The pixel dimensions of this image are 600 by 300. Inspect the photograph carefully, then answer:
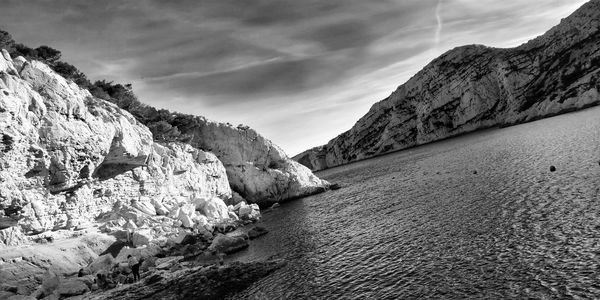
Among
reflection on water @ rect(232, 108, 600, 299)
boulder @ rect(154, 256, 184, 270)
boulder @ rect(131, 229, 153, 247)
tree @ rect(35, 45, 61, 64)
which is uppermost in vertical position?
tree @ rect(35, 45, 61, 64)

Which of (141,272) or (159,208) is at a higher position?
(159,208)

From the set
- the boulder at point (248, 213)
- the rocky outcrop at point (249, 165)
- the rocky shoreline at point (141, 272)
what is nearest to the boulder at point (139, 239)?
the rocky shoreline at point (141, 272)

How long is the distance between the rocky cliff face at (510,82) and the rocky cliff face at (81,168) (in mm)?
121383

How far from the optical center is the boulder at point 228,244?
1618 inches

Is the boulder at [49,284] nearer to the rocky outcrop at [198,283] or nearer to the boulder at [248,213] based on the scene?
the rocky outcrop at [198,283]

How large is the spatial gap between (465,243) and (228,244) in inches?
1109

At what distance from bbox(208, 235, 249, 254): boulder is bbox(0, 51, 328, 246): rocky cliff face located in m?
11.0

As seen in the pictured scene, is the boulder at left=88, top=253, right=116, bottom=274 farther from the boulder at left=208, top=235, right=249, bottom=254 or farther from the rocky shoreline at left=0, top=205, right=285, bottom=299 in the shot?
the boulder at left=208, top=235, right=249, bottom=254

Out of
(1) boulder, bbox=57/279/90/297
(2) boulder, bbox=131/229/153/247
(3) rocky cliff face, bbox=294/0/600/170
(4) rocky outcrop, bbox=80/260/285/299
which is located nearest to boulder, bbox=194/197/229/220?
(2) boulder, bbox=131/229/153/247

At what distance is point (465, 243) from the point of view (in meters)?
24.0

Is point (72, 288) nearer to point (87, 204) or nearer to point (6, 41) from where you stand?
point (87, 204)

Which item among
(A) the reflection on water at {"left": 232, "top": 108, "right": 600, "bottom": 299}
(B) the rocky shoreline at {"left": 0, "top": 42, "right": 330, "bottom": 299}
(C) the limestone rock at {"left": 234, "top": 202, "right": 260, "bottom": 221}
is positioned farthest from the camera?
(C) the limestone rock at {"left": 234, "top": 202, "right": 260, "bottom": 221}

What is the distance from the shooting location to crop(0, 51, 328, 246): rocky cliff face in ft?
119

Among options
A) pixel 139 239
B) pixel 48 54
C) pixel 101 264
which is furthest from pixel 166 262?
pixel 48 54
